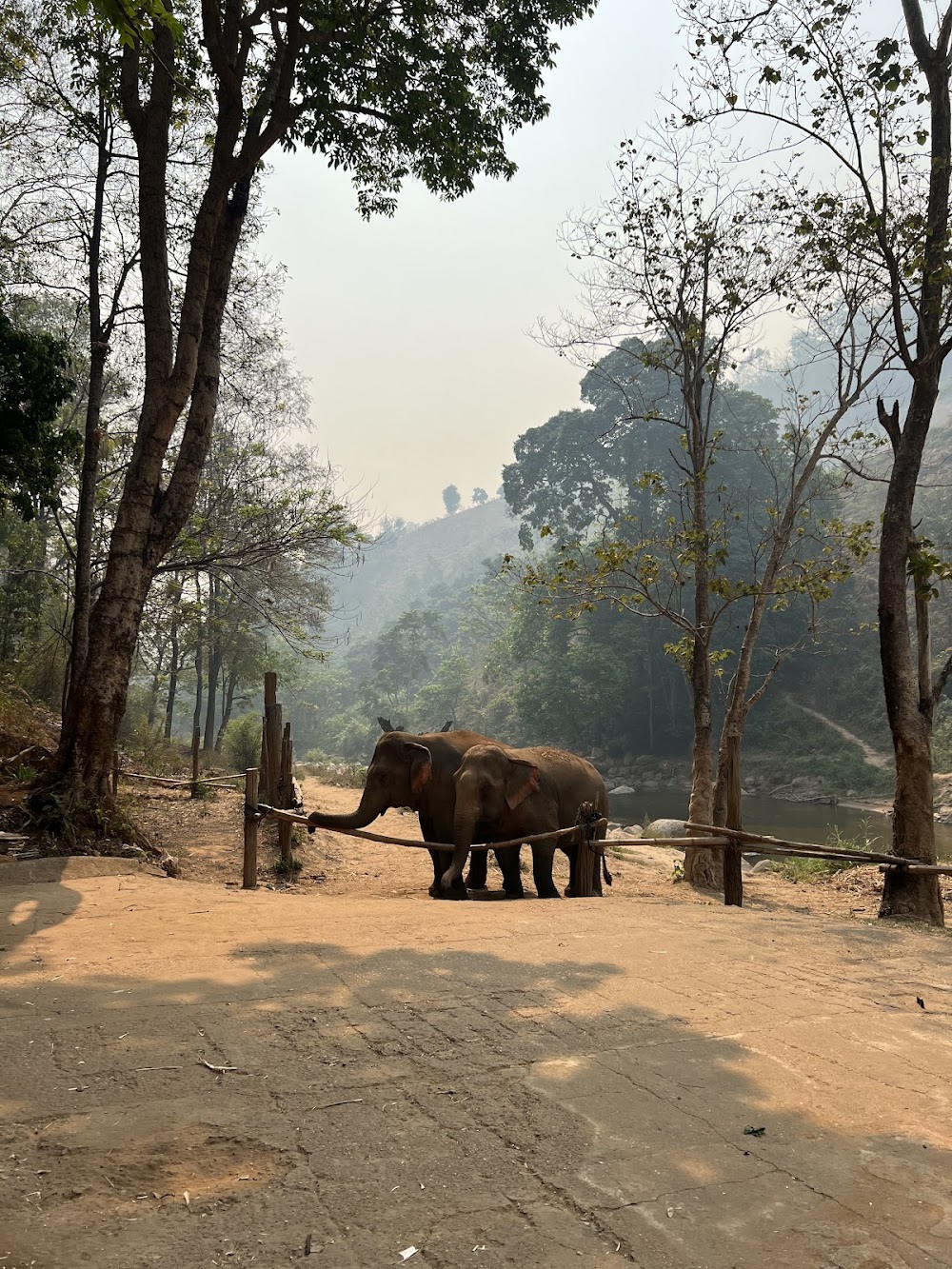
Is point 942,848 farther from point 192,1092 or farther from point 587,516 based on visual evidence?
point 587,516

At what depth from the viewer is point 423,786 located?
9.69m

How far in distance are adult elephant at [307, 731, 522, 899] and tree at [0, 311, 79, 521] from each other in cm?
437

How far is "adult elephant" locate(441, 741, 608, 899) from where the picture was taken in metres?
9.09

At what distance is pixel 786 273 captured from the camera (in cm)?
1245

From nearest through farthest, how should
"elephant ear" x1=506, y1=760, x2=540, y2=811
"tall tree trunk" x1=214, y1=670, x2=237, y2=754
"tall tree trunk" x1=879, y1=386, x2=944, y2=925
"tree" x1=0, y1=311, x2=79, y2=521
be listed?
"tree" x1=0, y1=311, x2=79, y2=521, "tall tree trunk" x1=879, y1=386, x2=944, y2=925, "elephant ear" x1=506, y1=760, x2=540, y2=811, "tall tree trunk" x1=214, y1=670, x2=237, y2=754

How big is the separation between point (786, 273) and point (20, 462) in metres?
10.1

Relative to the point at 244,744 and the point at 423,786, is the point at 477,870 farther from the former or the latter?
the point at 244,744

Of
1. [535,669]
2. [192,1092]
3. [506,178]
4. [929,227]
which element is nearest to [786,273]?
[929,227]

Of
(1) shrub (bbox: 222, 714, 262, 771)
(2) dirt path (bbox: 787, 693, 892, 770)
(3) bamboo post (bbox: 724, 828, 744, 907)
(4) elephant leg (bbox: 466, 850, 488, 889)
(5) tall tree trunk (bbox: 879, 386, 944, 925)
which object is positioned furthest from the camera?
(2) dirt path (bbox: 787, 693, 892, 770)

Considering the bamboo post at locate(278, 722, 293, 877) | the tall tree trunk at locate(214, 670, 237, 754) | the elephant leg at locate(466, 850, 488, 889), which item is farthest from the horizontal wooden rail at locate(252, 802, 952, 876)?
the tall tree trunk at locate(214, 670, 237, 754)

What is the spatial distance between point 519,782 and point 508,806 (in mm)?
290

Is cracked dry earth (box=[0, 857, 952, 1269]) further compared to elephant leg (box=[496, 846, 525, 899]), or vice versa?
elephant leg (box=[496, 846, 525, 899])

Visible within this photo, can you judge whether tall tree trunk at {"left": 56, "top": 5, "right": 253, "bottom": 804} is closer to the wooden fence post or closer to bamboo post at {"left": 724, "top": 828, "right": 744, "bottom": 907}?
the wooden fence post

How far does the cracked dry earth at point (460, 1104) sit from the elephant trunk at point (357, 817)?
410 centimetres
